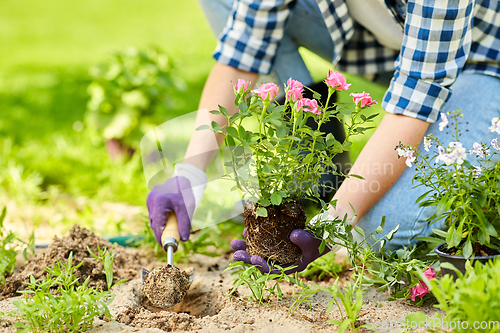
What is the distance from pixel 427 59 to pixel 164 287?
3.81 feet

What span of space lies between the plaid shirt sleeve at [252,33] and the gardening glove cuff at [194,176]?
1.79ft

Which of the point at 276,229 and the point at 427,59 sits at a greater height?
the point at 427,59

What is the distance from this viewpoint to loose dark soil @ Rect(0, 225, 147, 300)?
1475 millimetres

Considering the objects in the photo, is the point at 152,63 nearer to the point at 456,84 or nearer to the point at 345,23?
the point at 345,23

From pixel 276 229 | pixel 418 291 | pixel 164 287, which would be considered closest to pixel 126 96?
pixel 164 287

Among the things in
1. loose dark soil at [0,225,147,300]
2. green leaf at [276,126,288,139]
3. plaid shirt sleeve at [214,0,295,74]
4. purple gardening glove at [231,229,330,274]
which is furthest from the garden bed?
plaid shirt sleeve at [214,0,295,74]

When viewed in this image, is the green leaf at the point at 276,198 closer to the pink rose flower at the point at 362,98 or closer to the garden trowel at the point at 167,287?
the pink rose flower at the point at 362,98

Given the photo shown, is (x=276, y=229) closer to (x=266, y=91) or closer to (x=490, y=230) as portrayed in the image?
(x=266, y=91)

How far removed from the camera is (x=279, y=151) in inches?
47.2

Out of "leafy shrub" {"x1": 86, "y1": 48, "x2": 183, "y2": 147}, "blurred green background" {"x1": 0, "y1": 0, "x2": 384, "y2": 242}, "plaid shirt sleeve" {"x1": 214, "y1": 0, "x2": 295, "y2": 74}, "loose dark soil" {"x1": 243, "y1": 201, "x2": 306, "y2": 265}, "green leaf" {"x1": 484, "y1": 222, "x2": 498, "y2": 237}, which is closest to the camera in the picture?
"green leaf" {"x1": 484, "y1": 222, "x2": 498, "y2": 237}

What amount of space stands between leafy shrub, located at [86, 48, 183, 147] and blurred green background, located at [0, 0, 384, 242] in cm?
19

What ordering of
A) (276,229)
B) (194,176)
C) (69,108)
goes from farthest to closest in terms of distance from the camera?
(69,108)
(194,176)
(276,229)

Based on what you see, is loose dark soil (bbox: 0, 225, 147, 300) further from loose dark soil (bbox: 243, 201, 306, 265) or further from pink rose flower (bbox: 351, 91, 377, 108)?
pink rose flower (bbox: 351, 91, 377, 108)

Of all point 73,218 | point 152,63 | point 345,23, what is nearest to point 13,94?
point 152,63
